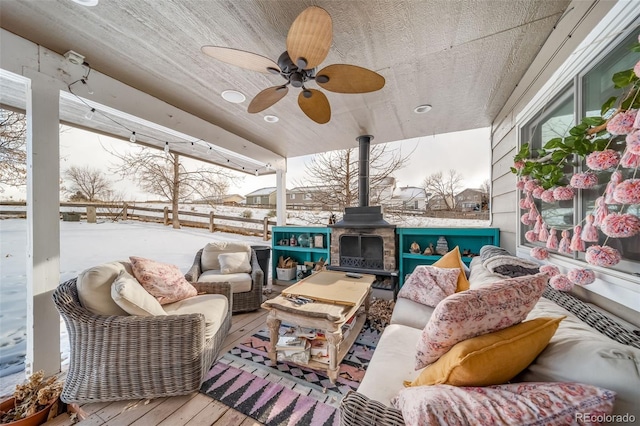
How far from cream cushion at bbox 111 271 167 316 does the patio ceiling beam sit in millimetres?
1722

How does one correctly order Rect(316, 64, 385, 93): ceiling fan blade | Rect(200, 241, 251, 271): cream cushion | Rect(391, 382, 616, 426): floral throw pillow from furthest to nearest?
Rect(200, 241, 251, 271): cream cushion < Rect(316, 64, 385, 93): ceiling fan blade < Rect(391, 382, 616, 426): floral throw pillow

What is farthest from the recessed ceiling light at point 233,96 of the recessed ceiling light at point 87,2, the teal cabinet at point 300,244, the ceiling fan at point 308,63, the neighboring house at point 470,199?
the neighboring house at point 470,199

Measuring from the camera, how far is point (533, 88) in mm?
1976

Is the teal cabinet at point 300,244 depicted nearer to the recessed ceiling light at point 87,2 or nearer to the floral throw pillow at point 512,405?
the floral throw pillow at point 512,405

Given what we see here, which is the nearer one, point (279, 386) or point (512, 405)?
point (512, 405)

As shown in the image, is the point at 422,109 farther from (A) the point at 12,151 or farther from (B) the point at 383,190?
(A) the point at 12,151

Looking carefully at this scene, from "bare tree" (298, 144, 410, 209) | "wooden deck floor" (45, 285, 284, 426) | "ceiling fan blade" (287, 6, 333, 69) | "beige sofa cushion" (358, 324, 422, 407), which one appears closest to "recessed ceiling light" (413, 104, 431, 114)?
"ceiling fan blade" (287, 6, 333, 69)

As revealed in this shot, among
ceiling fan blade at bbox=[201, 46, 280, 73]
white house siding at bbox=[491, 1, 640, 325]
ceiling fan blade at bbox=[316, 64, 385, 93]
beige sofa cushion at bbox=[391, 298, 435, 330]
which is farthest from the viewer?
beige sofa cushion at bbox=[391, 298, 435, 330]

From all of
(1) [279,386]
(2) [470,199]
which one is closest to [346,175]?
(2) [470,199]

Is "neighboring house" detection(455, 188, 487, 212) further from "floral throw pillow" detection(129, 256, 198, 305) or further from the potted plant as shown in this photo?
the potted plant

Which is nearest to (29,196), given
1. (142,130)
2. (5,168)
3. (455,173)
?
(5,168)

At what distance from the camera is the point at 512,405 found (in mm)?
653

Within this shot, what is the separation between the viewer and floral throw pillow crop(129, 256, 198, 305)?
1.89 meters

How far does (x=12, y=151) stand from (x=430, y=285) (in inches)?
156
